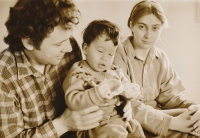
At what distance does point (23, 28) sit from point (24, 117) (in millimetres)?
234

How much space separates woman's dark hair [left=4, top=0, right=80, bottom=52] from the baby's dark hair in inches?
2.1

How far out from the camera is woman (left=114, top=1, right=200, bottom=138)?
2.53 feet

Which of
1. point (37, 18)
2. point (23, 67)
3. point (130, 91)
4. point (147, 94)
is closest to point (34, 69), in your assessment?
point (23, 67)

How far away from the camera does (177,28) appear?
851 mm

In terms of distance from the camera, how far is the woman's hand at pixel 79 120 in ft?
2.12

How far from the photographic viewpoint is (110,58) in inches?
26.6

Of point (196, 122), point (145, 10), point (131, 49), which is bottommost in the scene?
point (196, 122)

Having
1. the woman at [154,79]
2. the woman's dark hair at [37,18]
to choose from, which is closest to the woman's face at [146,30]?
the woman at [154,79]

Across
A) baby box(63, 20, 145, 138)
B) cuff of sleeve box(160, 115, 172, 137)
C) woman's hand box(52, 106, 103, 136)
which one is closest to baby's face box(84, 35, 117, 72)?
baby box(63, 20, 145, 138)

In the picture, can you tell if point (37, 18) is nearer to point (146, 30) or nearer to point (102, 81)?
point (102, 81)

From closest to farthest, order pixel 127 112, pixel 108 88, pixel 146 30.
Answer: pixel 108 88 < pixel 127 112 < pixel 146 30

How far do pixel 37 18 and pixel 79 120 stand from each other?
0.28 metres

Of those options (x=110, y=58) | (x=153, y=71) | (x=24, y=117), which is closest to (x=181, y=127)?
(x=153, y=71)

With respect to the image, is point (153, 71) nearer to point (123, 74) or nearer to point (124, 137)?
point (123, 74)
